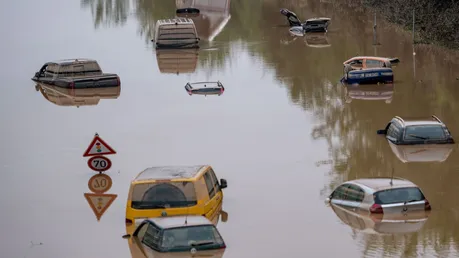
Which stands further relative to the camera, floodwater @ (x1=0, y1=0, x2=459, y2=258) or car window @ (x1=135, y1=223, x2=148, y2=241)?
floodwater @ (x1=0, y1=0, x2=459, y2=258)

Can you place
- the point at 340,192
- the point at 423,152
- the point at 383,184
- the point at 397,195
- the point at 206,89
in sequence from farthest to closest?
the point at 206,89, the point at 423,152, the point at 340,192, the point at 383,184, the point at 397,195

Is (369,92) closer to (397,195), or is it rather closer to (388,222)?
(397,195)

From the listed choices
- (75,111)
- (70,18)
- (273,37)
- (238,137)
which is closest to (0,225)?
(238,137)

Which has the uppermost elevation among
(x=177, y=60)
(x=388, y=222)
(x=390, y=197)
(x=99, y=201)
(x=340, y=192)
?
(x=390, y=197)

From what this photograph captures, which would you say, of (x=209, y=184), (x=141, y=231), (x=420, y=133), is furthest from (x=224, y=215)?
(x=420, y=133)

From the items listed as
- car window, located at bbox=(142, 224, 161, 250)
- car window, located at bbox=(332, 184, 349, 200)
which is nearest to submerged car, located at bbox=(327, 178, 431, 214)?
car window, located at bbox=(332, 184, 349, 200)

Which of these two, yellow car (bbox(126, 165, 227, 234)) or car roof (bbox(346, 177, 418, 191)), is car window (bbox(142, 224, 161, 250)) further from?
car roof (bbox(346, 177, 418, 191))
